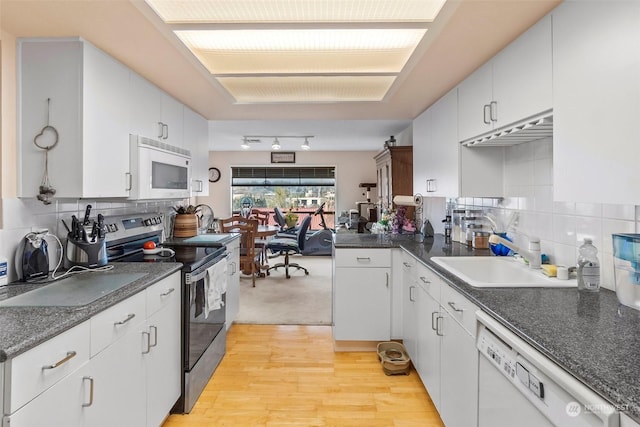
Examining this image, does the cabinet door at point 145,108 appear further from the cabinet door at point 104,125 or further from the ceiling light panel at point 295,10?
the ceiling light panel at point 295,10

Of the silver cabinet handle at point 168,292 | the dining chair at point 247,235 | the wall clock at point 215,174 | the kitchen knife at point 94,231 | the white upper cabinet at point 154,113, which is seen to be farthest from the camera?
the wall clock at point 215,174

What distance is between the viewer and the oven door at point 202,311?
200 cm

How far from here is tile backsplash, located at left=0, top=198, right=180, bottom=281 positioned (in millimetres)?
1564

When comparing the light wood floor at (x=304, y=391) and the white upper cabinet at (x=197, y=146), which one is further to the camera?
the white upper cabinet at (x=197, y=146)

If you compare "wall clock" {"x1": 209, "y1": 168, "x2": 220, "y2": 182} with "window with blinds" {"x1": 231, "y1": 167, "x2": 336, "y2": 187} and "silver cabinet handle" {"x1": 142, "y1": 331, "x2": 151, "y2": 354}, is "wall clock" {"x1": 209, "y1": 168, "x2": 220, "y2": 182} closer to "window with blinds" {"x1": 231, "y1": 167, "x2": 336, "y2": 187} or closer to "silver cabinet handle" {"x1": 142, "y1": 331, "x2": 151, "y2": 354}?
"window with blinds" {"x1": 231, "y1": 167, "x2": 336, "y2": 187}

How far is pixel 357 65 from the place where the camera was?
7.41 ft

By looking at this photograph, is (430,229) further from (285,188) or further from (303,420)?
(285,188)

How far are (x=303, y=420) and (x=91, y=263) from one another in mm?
1493

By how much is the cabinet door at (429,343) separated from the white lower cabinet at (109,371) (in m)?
1.48

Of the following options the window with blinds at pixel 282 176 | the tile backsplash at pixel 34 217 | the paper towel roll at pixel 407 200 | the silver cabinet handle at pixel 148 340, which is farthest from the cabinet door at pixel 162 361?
the window with blinds at pixel 282 176

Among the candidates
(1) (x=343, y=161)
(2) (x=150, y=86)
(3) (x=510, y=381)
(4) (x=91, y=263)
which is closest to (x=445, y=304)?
(3) (x=510, y=381)

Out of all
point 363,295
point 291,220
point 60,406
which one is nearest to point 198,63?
point 60,406

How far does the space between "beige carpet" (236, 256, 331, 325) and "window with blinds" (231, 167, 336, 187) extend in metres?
2.28

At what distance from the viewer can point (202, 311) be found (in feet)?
7.14
